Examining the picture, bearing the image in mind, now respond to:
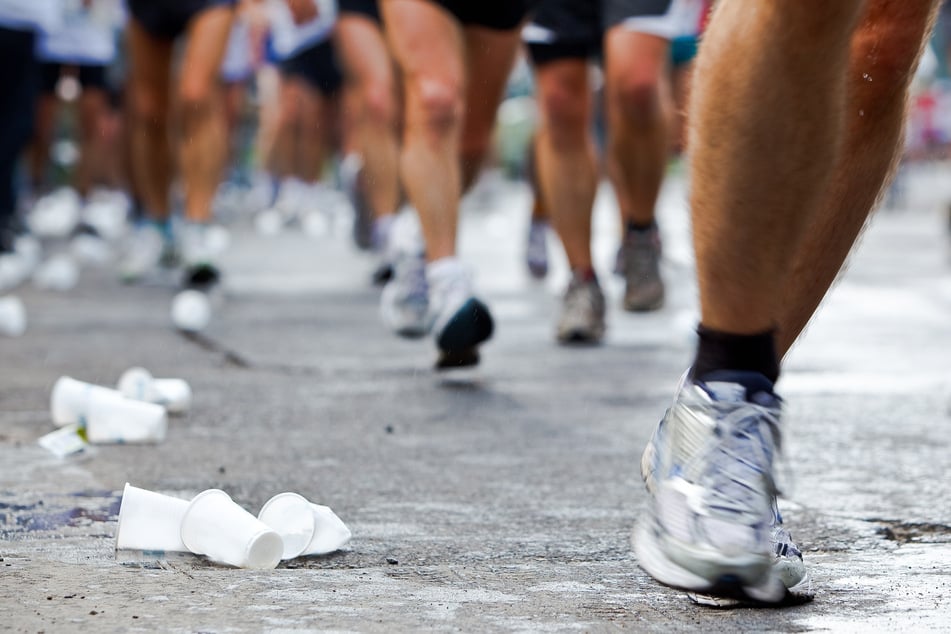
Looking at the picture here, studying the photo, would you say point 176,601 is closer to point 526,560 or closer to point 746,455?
point 526,560

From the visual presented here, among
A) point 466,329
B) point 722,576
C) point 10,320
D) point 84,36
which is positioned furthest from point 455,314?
point 84,36

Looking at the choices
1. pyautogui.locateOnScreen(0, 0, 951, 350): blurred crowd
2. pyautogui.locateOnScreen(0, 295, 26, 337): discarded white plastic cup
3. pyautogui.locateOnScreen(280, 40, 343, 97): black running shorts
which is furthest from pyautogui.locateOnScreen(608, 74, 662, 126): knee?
pyautogui.locateOnScreen(280, 40, 343, 97): black running shorts

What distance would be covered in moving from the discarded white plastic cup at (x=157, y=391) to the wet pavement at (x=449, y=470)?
0.20 feet

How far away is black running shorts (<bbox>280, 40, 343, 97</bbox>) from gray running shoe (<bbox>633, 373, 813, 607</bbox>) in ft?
27.0

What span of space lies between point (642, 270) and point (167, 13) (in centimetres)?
225

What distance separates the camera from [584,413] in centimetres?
340

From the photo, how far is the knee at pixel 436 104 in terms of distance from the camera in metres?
3.94

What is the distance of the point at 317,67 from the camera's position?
1112cm

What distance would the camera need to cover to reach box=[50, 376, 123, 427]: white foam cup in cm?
303

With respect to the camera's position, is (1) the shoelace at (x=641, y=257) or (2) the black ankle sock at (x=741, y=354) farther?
(1) the shoelace at (x=641, y=257)

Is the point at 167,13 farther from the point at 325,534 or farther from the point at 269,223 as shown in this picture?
the point at 269,223

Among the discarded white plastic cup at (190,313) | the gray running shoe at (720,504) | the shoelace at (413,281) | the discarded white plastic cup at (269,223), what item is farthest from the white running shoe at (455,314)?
the discarded white plastic cup at (269,223)

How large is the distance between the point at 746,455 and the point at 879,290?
15.7 feet

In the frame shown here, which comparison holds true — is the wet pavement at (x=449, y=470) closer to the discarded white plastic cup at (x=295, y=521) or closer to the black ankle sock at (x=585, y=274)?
the discarded white plastic cup at (x=295, y=521)
